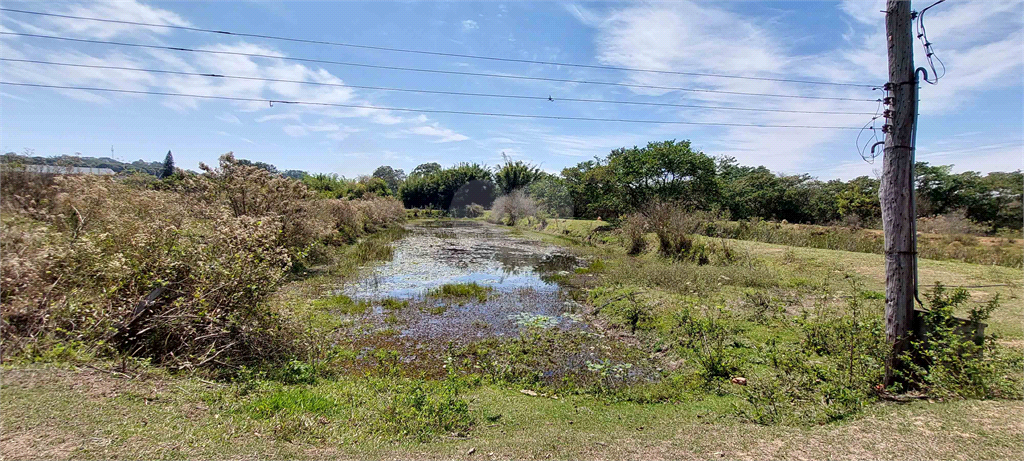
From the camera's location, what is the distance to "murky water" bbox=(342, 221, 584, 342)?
8109 mm

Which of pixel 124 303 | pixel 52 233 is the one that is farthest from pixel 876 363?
pixel 52 233

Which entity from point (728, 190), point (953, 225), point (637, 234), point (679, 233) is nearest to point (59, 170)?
point (679, 233)

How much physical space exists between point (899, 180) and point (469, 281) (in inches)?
402

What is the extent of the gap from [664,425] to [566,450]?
46.3 inches

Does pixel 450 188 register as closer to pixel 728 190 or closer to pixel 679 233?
pixel 728 190

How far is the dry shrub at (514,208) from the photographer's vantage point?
1610 inches

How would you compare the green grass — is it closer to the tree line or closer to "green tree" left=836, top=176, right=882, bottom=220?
the tree line

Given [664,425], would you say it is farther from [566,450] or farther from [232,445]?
[232,445]

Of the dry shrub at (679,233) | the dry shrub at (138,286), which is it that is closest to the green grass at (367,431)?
the dry shrub at (138,286)

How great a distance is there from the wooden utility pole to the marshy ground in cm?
83

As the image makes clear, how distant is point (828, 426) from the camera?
11.9 ft

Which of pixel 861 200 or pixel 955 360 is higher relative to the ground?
pixel 861 200

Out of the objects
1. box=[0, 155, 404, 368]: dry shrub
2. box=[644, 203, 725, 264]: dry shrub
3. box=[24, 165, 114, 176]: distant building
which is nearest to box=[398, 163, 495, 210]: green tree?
box=[644, 203, 725, 264]: dry shrub

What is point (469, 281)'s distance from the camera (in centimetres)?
1281
